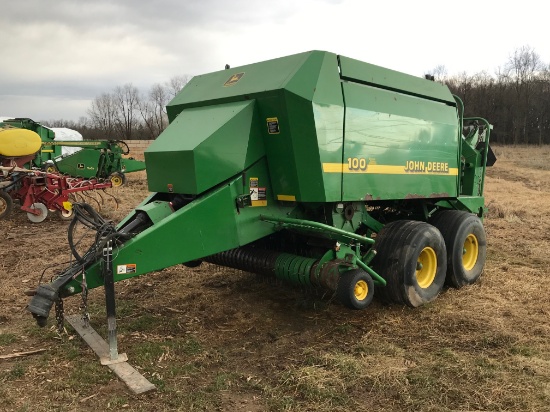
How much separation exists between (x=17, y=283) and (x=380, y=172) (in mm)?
4796

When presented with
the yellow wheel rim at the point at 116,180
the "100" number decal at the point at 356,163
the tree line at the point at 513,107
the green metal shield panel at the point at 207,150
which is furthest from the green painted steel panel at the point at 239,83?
the tree line at the point at 513,107

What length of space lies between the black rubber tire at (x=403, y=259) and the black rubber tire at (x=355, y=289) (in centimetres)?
65

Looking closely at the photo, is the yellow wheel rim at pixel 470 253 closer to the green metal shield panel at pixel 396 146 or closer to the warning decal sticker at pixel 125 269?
the green metal shield panel at pixel 396 146

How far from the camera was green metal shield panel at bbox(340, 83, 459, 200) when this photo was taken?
4.51m

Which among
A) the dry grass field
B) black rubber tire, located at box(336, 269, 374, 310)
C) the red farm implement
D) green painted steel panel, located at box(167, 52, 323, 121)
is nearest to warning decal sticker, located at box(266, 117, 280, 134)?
green painted steel panel, located at box(167, 52, 323, 121)

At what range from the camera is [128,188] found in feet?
55.4

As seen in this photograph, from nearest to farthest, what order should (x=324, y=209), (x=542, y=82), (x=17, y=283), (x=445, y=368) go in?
1. (x=445, y=368)
2. (x=324, y=209)
3. (x=17, y=283)
4. (x=542, y=82)

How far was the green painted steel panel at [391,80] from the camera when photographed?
4531mm

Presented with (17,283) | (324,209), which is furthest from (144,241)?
(17,283)

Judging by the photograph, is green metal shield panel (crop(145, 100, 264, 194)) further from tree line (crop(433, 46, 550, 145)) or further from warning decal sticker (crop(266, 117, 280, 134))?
tree line (crop(433, 46, 550, 145))

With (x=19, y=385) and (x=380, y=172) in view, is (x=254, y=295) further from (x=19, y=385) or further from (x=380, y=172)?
(x=19, y=385)

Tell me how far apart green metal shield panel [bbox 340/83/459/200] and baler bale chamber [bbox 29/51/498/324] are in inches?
0.6

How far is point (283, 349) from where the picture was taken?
4.19m

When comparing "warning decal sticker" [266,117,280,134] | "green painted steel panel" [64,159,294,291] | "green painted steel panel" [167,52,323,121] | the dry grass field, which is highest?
"green painted steel panel" [167,52,323,121]
